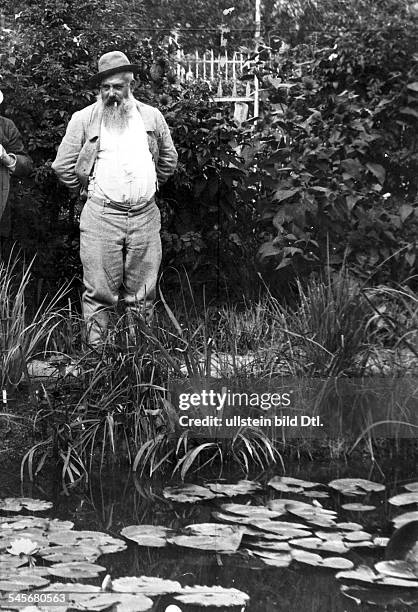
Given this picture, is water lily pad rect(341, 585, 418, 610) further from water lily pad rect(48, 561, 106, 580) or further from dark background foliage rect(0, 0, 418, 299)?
dark background foliage rect(0, 0, 418, 299)

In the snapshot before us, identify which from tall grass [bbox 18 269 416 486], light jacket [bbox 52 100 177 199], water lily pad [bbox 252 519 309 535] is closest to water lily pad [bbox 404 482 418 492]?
tall grass [bbox 18 269 416 486]

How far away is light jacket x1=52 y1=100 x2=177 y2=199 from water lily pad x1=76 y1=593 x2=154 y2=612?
297 centimetres

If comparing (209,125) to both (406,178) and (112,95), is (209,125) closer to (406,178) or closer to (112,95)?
(112,95)

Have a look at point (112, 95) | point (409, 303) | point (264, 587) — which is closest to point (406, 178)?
point (409, 303)

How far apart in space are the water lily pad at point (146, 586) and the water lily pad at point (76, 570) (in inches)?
4.9

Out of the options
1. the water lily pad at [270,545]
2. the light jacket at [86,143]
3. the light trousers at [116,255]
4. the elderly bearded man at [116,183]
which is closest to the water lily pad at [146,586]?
the water lily pad at [270,545]

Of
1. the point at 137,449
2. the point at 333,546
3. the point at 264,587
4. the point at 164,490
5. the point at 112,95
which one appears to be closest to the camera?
the point at 264,587

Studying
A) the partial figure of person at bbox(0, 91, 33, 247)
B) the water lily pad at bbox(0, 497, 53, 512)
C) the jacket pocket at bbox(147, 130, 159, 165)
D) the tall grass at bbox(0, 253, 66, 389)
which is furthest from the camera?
the partial figure of person at bbox(0, 91, 33, 247)

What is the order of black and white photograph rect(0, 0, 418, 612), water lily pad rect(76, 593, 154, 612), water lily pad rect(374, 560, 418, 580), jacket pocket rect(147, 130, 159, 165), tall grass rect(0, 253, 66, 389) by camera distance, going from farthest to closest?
1. jacket pocket rect(147, 130, 159, 165)
2. tall grass rect(0, 253, 66, 389)
3. black and white photograph rect(0, 0, 418, 612)
4. water lily pad rect(374, 560, 418, 580)
5. water lily pad rect(76, 593, 154, 612)

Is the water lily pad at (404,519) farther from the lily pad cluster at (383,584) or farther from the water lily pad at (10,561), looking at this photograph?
the water lily pad at (10,561)

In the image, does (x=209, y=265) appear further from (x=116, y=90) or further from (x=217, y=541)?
(x=217, y=541)

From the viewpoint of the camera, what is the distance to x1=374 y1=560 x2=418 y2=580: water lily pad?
3.88 meters

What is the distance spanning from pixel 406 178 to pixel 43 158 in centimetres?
216

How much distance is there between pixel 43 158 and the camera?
6.41 metres
